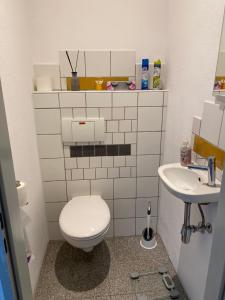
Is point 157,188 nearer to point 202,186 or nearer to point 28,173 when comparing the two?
point 202,186

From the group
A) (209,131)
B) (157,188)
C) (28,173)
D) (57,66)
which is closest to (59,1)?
(57,66)

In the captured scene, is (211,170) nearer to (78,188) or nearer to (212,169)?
(212,169)

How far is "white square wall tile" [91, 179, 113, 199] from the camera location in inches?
77.6

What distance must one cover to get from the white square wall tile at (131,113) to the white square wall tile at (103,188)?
0.56 meters

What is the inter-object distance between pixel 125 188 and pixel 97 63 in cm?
106

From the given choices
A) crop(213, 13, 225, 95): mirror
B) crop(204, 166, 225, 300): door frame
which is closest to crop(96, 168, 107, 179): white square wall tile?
crop(213, 13, 225, 95): mirror

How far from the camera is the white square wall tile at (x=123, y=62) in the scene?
1789 mm

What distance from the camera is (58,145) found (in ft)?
6.04

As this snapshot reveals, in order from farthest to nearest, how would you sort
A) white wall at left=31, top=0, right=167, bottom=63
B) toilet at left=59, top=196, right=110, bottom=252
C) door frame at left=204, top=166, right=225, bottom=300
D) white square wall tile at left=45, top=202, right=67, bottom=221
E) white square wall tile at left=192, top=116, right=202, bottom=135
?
white square wall tile at left=45, top=202, right=67, bottom=221 → white wall at left=31, top=0, right=167, bottom=63 → toilet at left=59, top=196, right=110, bottom=252 → white square wall tile at left=192, top=116, right=202, bottom=135 → door frame at left=204, top=166, right=225, bottom=300

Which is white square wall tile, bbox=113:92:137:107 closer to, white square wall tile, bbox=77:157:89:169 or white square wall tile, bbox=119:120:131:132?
white square wall tile, bbox=119:120:131:132

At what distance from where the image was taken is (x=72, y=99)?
1.74 m

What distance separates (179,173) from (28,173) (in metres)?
0.99

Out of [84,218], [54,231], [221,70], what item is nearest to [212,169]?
[221,70]

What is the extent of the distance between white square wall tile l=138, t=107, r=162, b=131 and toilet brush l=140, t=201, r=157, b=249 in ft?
2.29
